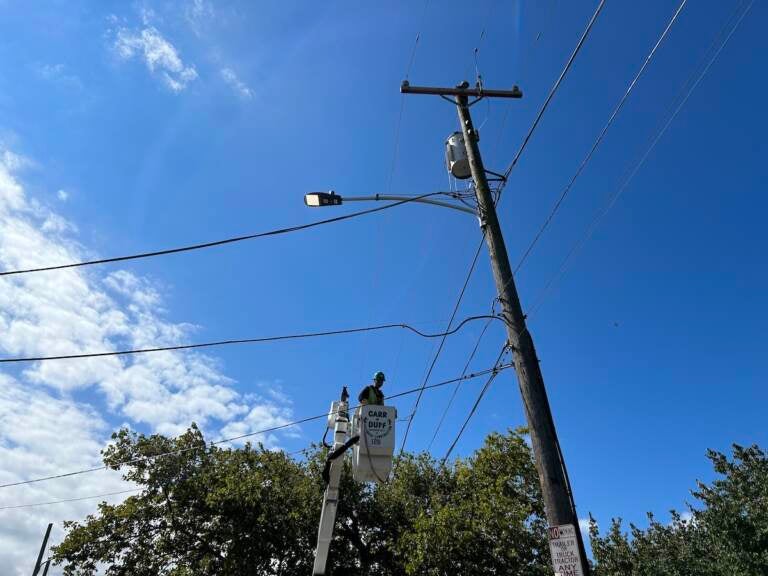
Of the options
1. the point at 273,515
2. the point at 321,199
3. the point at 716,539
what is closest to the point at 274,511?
the point at 273,515

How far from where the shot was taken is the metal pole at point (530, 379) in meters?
4.69

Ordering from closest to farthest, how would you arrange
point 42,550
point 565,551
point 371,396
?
1. point 565,551
2. point 371,396
3. point 42,550

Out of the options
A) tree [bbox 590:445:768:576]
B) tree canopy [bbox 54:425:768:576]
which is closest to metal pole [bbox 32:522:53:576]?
tree canopy [bbox 54:425:768:576]

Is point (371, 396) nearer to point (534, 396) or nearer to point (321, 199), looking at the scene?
point (534, 396)

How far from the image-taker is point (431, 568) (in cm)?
1495

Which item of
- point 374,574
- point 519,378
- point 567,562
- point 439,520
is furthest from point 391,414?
point 374,574

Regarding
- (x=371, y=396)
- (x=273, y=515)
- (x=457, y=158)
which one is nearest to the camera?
(x=371, y=396)

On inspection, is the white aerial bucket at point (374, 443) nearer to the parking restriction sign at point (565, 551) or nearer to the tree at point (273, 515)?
the parking restriction sign at point (565, 551)

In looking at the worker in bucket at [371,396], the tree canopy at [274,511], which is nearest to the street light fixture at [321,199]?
the worker in bucket at [371,396]

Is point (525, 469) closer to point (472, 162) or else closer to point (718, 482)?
point (472, 162)

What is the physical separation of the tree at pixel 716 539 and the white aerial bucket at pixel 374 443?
25.7m

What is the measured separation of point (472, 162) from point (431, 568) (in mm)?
12759

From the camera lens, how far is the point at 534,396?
208 inches

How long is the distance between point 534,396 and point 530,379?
0.67ft
